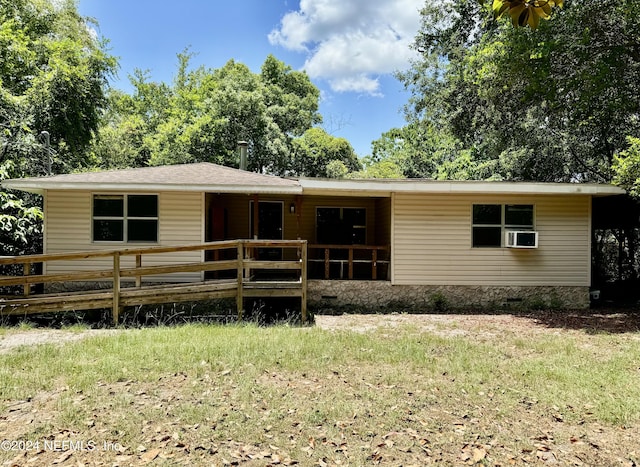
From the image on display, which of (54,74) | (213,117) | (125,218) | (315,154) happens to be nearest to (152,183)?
(125,218)

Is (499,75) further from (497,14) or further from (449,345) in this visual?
(497,14)

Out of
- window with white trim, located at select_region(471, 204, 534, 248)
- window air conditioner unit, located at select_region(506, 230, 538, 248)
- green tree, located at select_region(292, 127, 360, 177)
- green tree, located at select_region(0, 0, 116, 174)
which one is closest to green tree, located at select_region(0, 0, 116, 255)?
green tree, located at select_region(0, 0, 116, 174)

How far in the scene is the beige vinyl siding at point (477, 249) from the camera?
9227mm

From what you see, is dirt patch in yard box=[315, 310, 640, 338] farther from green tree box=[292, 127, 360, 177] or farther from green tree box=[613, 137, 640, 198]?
green tree box=[292, 127, 360, 177]

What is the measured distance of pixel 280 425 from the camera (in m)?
3.52

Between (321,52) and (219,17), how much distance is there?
13110 mm

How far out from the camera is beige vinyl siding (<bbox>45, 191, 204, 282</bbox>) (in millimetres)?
8477

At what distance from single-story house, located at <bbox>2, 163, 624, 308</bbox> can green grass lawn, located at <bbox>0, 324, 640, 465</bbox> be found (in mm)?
3117

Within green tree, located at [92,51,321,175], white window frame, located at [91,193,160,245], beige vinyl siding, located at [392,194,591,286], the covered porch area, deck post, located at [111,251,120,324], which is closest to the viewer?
deck post, located at [111,251,120,324]

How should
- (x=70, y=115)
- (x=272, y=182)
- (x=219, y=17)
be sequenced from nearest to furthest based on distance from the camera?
1. (x=272, y=182)
2. (x=70, y=115)
3. (x=219, y=17)

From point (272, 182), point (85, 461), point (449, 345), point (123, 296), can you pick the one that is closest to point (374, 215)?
point (272, 182)

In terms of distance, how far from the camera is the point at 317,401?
13.1 ft

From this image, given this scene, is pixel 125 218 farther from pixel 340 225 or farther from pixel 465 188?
pixel 465 188

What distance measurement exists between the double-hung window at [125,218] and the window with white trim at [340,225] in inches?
184
